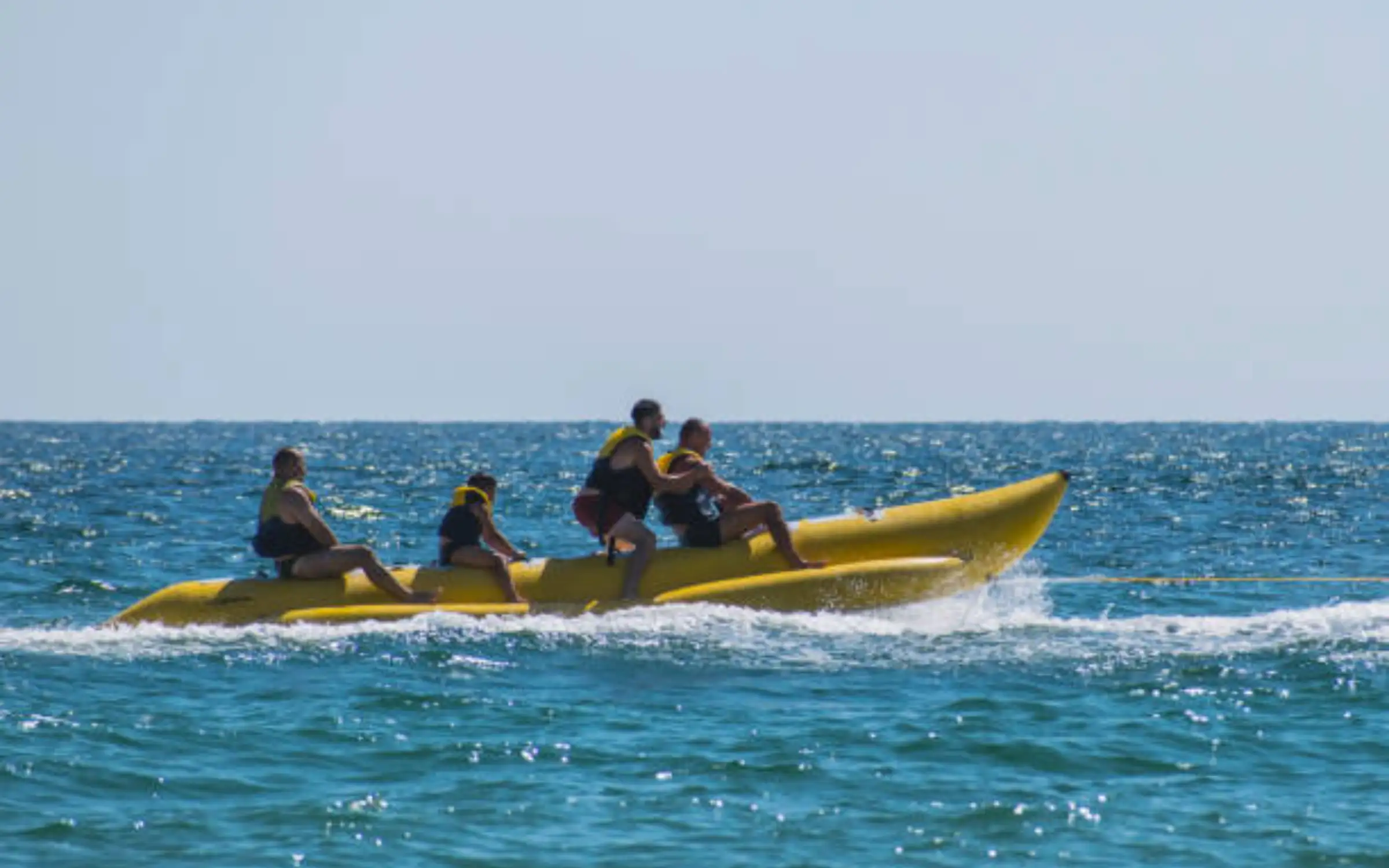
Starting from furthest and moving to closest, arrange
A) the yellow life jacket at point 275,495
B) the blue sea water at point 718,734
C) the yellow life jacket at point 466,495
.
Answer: the yellow life jacket at point 466,495, the yellow life jacket at point 275,495, the blue sea water at point 718,734

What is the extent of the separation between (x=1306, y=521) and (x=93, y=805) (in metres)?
19.4

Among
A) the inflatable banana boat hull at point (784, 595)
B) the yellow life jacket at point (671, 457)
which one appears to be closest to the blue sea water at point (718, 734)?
the inflatable banana boat hull at point (784, 595)

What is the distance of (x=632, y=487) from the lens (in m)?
11.5

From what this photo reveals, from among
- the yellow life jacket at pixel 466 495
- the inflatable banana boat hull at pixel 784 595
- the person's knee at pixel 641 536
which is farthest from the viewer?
the yellow life jacket at pixel 466 495

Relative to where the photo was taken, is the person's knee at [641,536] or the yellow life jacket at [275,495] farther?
the person's knee at [641,536]

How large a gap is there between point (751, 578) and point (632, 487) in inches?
39.1

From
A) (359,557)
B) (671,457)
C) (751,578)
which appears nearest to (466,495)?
(359,557)

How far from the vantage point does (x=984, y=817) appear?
695 centimetres

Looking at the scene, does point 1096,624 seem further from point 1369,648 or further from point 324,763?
point 324,763

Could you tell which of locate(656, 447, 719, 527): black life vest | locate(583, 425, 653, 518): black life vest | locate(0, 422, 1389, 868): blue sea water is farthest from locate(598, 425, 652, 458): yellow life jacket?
locate(0, 422, 1389, 868): blue sea water

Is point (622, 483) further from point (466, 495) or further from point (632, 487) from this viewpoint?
point (466, 495)

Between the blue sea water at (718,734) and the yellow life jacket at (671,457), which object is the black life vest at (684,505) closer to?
the yellow life jacket at (671,457)

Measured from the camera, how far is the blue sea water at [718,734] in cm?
667

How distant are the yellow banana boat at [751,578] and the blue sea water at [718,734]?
0.21 metres
